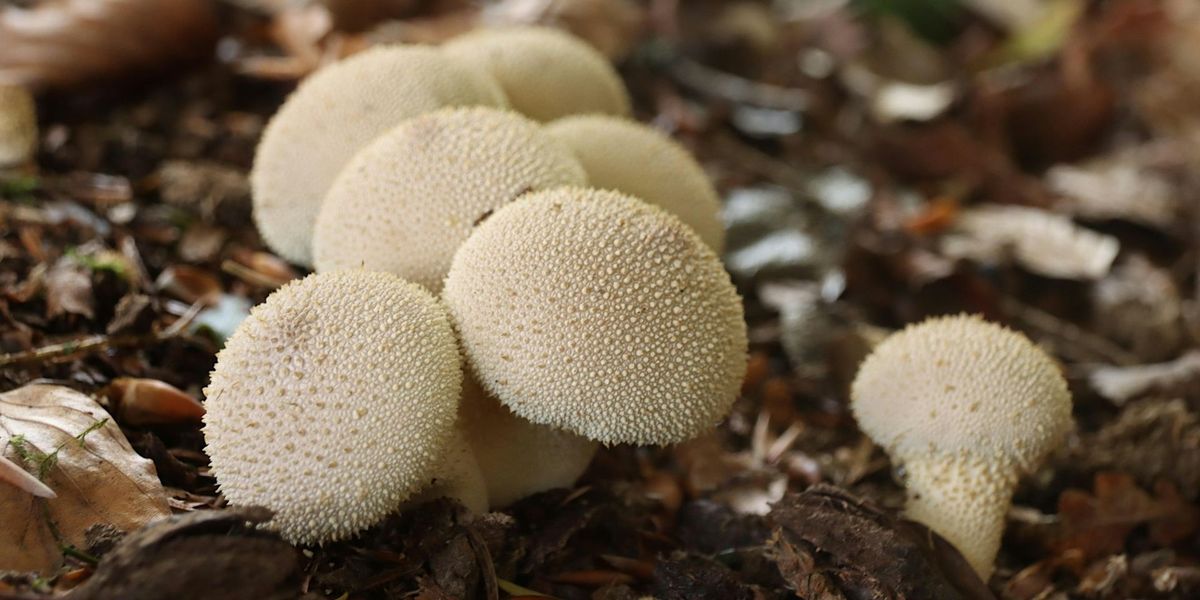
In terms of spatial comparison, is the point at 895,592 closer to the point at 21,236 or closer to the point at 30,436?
the point at 30,436

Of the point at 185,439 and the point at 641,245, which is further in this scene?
the point at 185,439

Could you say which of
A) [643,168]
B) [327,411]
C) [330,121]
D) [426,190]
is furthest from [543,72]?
[327,411]

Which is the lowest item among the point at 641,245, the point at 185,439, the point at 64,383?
the point at 185,439

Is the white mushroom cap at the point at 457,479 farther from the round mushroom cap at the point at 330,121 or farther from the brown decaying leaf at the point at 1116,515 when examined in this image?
the brown decaying leaf at the point at 1116,515

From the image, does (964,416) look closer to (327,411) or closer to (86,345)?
(327,411)

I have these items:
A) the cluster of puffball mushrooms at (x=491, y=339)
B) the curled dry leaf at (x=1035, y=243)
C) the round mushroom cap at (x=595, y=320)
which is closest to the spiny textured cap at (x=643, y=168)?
the cluster of puffball mushrooms at (x=491, y=339)

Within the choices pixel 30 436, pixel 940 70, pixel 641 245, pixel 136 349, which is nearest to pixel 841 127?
pixel 940 70
